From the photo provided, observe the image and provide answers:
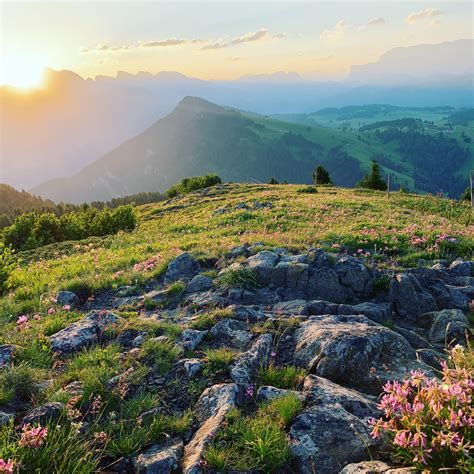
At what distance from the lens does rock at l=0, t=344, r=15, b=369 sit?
6979mm

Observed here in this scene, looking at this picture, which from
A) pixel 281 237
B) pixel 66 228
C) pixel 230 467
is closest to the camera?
pixel 230 467

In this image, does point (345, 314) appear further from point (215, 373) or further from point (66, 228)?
point (66, 228)

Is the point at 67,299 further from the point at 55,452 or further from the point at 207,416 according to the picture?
the point at 55,452

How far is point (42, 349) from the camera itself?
7566 mm

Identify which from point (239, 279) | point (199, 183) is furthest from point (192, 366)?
point (199, 183)

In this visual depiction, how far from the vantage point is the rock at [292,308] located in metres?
9.05

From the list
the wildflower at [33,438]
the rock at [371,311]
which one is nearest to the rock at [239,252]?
the rock at [371,311]

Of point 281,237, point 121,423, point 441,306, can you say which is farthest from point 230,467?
point 281,237

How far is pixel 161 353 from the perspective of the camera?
7230 millimetres

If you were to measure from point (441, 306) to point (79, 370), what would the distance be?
28.6 ft

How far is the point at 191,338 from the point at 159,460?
3.10 meters

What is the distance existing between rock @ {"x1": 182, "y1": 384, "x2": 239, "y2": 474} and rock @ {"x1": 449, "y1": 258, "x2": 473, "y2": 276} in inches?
361

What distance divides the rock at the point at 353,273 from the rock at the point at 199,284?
3.69m

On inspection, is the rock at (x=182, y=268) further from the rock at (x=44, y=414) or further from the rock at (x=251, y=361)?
the rock at (x=44, y=414)
